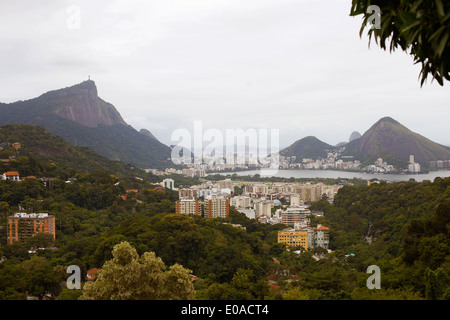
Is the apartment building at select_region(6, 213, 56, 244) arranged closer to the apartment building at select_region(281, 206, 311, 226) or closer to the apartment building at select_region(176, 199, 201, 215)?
the apartment building at select_region(176, 199, 201, 215)

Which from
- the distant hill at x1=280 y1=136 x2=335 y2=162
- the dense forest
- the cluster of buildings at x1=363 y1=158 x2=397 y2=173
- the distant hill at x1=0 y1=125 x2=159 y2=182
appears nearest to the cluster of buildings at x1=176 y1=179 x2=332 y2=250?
the dense forest

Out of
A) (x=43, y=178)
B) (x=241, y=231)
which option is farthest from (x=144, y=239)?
(x=43, y=178)

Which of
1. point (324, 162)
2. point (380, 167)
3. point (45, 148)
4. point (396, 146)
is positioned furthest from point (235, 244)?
point (324, 162)

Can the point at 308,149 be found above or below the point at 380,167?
above

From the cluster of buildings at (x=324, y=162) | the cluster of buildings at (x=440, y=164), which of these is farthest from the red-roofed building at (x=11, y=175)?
the cluster of buildings at (x=324, y=162)

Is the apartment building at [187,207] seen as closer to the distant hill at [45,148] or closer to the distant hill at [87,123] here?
the distant hill at [45,148]

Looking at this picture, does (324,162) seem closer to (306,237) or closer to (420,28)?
(306,237)

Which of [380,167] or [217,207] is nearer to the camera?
[217,207]
